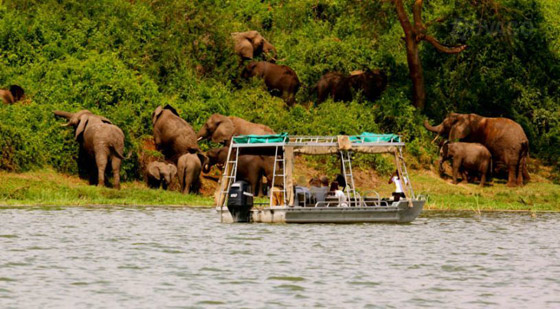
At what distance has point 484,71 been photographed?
39844 millimetres

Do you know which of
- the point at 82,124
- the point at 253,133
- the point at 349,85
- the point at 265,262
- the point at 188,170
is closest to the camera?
the point at 265,262

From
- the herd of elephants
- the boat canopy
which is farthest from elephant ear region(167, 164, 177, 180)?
the boat canopy

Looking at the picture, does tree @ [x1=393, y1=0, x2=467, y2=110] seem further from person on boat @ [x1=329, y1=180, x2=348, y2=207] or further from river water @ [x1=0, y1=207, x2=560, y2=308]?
person on boat @ [x1=329, y1=180, x2=348, y2=207]

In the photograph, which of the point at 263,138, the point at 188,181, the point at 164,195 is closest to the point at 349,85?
the point at 188,181

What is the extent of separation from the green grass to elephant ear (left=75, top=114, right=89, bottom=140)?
134 cm

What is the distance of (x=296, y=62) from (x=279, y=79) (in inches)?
93.5

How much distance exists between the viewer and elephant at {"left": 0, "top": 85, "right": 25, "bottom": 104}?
33.8 m

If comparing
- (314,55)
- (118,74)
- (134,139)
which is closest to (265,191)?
(134,139)

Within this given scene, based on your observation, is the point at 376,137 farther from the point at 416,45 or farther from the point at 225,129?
the point at 416,45

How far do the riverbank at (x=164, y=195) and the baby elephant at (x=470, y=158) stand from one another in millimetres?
586

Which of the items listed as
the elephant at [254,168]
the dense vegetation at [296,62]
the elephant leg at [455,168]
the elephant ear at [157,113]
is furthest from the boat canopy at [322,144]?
the elephant leg at [455,168]

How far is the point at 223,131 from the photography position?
33.1m

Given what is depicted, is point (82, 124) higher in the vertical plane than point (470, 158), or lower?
higher

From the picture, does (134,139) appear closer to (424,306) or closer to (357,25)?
(357,25)
